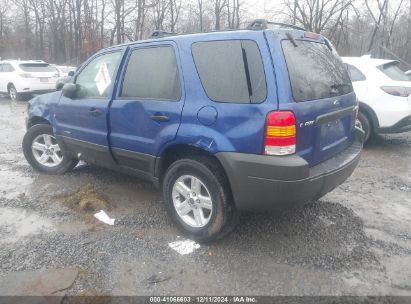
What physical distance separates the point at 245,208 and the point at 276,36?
1456mm

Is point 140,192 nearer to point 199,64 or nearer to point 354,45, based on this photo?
point 199,64

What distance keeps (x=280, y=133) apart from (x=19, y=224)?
2.95 metres

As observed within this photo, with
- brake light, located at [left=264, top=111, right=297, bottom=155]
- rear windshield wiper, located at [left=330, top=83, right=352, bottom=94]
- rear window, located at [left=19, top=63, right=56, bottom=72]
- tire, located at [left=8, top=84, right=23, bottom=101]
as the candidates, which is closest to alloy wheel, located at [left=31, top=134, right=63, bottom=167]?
brake light, located at [left=264, top=111, right=297, bottom=155]

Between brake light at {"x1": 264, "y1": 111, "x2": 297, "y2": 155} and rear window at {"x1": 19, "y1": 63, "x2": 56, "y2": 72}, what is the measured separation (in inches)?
569

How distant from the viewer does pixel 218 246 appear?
3461mm

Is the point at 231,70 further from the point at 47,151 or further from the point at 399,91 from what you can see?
the point at 399,91

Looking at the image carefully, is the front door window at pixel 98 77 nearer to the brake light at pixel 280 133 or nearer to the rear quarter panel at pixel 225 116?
the rear quarter panel at pixel 225 116

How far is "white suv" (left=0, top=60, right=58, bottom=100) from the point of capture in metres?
14.6

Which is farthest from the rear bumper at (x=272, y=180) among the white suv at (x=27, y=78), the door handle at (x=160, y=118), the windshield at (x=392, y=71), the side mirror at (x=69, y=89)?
the white suv at (x=27, y=78)

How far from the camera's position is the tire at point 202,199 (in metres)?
3.23

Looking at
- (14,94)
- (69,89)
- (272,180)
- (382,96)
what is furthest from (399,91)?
(14,94)

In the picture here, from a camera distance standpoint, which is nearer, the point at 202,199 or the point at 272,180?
the point at 272,180

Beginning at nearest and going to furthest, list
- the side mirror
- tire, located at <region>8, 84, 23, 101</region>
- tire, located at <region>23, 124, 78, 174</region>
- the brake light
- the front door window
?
the brake light < the front door window < the side mirror < tire, located at <region>23, 124, 78, 174</region> < tire, located at <region>8, 84, 23, 101</region>

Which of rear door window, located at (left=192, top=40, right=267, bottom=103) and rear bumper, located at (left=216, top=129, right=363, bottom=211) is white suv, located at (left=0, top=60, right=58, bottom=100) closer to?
rear door window, located at (left=192, top=40, right=267, bottom=103)
